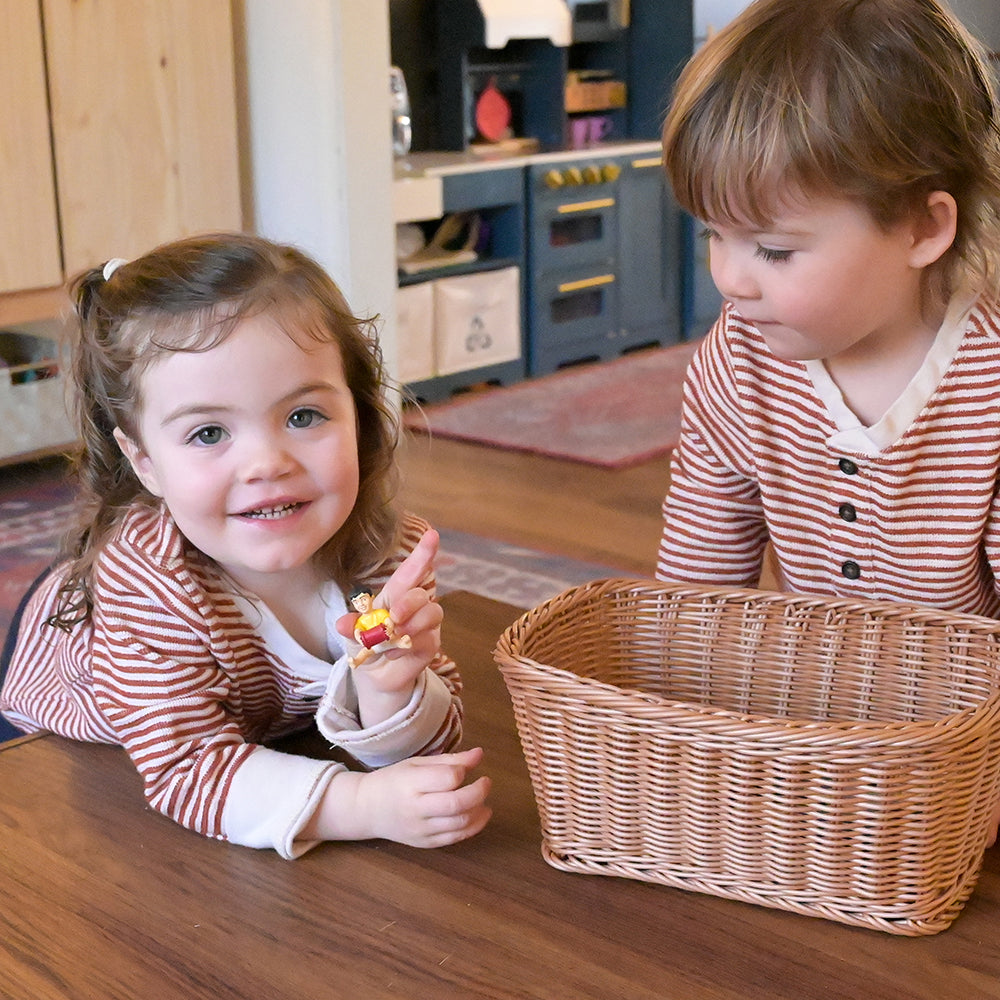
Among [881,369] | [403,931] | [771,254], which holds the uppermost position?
[771,254]

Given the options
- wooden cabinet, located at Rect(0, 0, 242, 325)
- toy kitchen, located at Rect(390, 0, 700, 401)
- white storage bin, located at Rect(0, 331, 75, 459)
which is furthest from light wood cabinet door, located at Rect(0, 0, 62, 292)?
toy kitchen, located at Rect(390, 0, 700, 401)

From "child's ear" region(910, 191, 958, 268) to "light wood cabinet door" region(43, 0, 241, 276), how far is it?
6.67 ft

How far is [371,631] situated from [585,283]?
336cm

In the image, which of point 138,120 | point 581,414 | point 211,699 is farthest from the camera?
point 581,414

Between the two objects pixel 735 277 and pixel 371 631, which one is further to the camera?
pixel 735 277

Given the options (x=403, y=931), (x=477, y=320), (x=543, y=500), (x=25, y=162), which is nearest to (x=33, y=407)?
(x=25, y=162)

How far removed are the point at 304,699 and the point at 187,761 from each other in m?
0.12

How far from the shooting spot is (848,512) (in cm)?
107

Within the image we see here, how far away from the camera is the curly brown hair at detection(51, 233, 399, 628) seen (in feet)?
2.87

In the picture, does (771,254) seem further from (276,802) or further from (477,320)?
(477,320)

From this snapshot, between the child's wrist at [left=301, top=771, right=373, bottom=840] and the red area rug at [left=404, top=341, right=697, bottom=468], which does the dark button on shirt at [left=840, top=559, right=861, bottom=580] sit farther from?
the red area rug at [left=404, top=341, right=697, bottom=468]

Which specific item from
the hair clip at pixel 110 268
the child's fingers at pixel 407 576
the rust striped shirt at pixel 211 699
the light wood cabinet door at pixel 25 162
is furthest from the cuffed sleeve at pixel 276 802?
the light wood cabinet door at pixel 25 162

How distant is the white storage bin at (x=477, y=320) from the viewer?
3.63 metres

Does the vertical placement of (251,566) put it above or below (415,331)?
above
